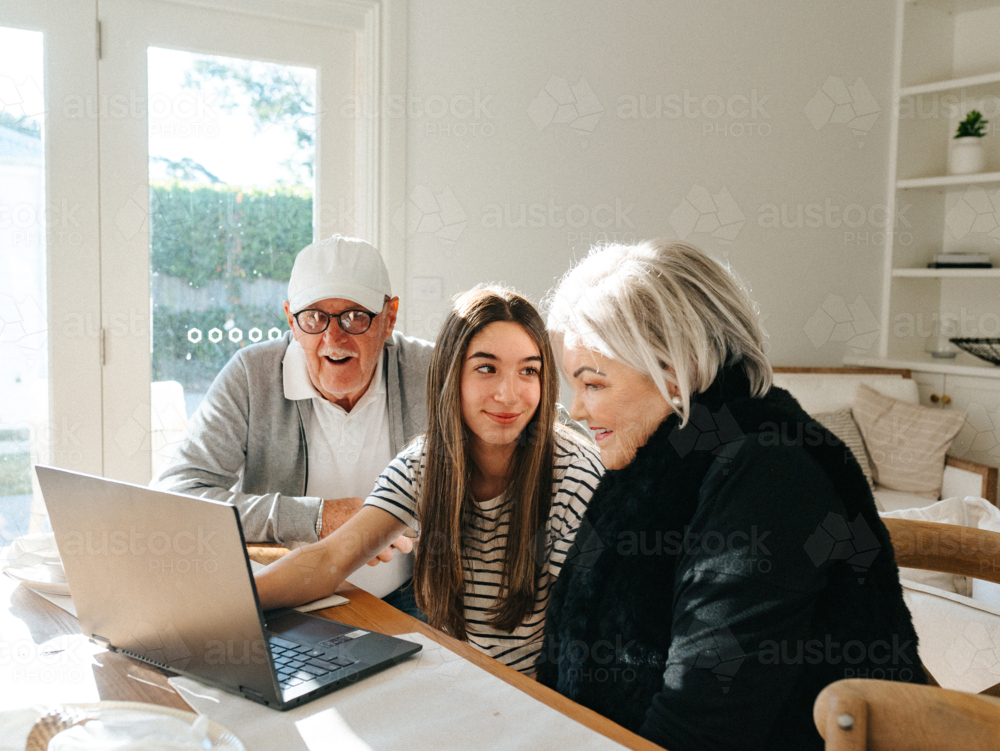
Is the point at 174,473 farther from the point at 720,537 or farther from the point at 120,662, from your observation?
the point at 720,537

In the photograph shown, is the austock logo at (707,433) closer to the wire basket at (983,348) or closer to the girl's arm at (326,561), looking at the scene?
the girl's arm at (326,561)

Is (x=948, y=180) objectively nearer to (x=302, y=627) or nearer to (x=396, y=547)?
(x=396, y=547)

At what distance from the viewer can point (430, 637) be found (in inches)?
41.2

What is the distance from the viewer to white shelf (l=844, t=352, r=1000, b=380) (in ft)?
12.1

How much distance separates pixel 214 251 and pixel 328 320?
3.99 feet

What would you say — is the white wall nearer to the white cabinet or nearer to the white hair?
the white cabinet

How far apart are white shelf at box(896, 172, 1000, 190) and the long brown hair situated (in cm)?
322

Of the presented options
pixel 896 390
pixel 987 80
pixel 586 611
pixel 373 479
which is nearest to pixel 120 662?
pixel 586 611

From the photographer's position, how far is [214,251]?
2.79 metres

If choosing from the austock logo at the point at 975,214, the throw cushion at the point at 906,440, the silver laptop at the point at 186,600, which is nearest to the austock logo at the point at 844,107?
the austock logo at the point at 975,214

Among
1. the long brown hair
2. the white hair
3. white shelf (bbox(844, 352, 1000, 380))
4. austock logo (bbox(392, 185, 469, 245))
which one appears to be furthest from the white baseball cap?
white shelf (bbox(844, 352, 1000, 380))

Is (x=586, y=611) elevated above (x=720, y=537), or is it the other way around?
(x=720, y=537)

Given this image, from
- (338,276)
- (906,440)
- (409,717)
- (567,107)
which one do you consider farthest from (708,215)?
(409,717)

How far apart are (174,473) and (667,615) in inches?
42.4
